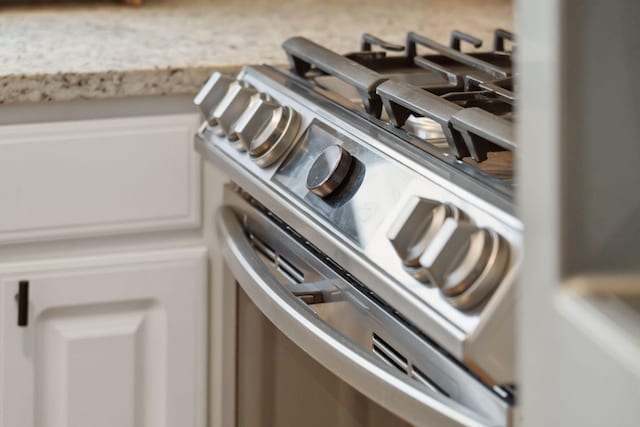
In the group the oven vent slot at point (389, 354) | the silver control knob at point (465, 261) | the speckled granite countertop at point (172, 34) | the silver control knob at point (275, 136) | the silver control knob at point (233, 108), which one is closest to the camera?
the silver control knob at point (465, 261)

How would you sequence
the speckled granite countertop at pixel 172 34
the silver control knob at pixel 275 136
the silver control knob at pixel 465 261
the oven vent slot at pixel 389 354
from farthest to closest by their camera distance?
the speckled granite countertop at pixel 172 34, the silver control knob at pixel 275 136, the oven vent slot at pixel 389 354, the silver control knob at pixel 465 261

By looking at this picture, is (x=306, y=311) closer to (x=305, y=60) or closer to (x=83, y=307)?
(x=305, y=60)

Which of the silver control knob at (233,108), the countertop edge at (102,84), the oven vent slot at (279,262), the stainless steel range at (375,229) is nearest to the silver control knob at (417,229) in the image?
the stainless steel range at (375,229)

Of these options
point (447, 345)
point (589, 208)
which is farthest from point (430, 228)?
point (589, 208)

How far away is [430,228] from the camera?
26.9 inches

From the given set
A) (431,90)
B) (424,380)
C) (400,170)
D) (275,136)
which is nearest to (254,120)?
(275,136)

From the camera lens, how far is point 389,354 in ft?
2.54

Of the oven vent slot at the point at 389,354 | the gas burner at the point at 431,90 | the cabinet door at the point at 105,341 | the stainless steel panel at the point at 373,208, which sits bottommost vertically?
the cabinet door at the point at 105,341

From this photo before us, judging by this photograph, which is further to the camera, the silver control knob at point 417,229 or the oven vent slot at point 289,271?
the oven vent slot at point 289,271

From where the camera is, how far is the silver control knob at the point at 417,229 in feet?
2.23

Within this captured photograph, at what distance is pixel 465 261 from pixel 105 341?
2.37ft

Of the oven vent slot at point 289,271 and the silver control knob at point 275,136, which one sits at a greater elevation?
the silver control knob at point 275,136

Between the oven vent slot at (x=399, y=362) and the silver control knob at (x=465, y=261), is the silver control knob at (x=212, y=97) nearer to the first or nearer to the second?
the oven vent slot at (x=399, y=362)

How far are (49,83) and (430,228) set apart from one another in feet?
2.08
